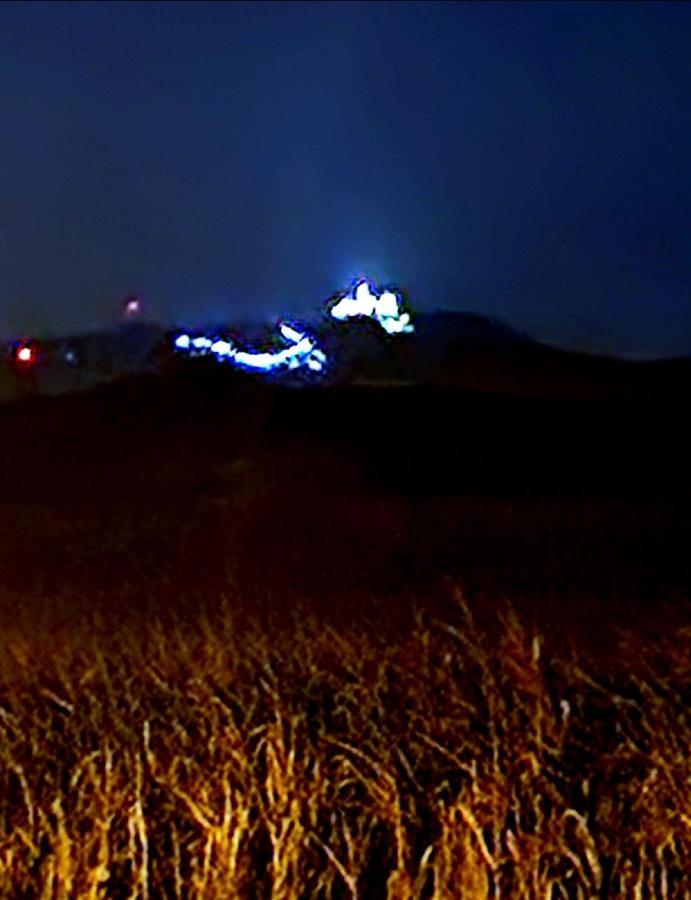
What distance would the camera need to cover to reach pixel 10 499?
2698 cm

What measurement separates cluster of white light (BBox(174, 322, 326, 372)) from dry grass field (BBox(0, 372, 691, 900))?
6.84ft

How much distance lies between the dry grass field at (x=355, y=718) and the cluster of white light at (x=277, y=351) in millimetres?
2086

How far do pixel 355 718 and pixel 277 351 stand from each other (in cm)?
962

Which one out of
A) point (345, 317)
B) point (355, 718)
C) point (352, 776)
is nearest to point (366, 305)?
point (345, 317)

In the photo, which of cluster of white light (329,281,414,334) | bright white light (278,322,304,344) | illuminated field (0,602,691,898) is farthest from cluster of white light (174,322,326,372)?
illuminated field (0,602,691,898)

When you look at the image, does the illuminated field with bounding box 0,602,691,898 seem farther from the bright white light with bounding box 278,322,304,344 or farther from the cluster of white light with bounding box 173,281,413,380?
the bright white light with bounding box 278,322,304,344

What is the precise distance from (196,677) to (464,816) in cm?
254

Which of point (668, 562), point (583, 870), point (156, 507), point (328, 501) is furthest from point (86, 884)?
point (156, 507)

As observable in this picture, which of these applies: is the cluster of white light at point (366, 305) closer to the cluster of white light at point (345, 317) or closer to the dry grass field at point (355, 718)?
the cluster of white light at point (345, 317)

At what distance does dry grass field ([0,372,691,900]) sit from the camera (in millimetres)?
5812

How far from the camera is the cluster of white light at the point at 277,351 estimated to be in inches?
663

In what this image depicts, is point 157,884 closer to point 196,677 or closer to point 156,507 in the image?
point 196,677

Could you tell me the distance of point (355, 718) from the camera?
760 cm

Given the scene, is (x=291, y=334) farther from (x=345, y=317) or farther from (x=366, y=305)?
(x=366, y=305)
